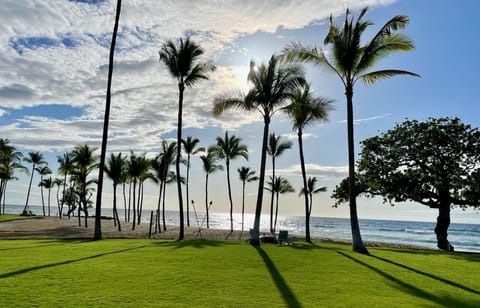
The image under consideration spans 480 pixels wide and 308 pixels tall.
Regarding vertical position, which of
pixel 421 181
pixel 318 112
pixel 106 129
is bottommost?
pixel 421 181

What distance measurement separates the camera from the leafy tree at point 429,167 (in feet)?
67.9

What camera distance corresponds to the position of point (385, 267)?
→ 34.6 feet

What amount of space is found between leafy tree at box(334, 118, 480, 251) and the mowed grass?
11.0m

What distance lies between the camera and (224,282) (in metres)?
7.45

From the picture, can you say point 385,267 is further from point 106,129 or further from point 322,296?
point 106,129

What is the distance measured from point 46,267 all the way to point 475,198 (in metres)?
21.5

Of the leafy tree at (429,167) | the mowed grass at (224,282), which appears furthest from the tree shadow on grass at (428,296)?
the leafy tree at (429,167)

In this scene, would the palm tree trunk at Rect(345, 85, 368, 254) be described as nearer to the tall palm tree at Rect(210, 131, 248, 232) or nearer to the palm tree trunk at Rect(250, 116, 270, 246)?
the palm tree trunk at Rect(250, 116, 270, 246)

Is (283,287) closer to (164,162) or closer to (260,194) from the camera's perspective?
(260,194)

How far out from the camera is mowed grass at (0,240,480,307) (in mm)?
5996

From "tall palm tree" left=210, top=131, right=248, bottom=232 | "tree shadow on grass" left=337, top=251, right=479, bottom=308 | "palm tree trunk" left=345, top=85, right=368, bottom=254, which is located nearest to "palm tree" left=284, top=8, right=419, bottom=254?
"palm tree trunk" left=345, top=85, right=368, bottom=254

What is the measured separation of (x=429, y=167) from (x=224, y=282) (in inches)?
723

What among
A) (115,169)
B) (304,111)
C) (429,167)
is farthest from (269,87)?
(115,169)

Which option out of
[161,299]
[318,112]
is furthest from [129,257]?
[318,112]
